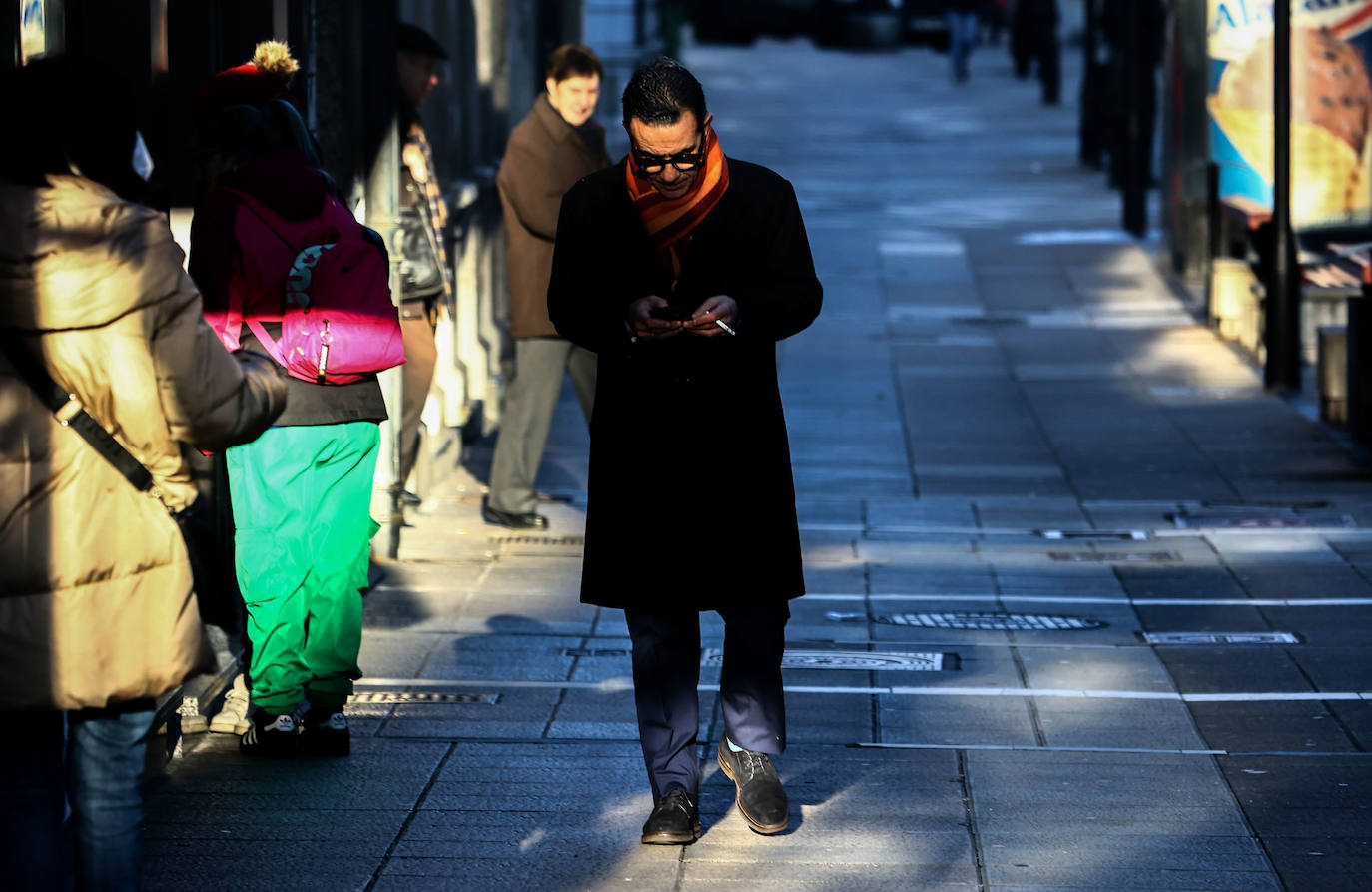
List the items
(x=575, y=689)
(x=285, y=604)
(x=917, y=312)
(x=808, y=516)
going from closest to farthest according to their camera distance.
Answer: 1. (x=285, y=604)
2. (x=575, y=689)
3. (x=808, y=516)
4. (x=917, y=312)

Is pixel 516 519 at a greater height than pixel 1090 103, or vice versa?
pixel 1090 103

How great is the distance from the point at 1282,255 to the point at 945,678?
7.57m

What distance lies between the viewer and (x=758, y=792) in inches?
209

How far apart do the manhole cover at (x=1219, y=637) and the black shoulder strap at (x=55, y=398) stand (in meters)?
4.64

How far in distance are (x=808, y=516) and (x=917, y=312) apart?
24.5 feet

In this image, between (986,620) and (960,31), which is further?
(960,31)

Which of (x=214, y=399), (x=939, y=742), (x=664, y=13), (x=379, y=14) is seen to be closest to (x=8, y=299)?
(x=214, y=399)

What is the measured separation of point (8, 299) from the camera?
12.2 feet

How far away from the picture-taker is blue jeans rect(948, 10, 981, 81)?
40.9 metres

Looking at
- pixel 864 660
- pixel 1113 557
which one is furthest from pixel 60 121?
pixel 1113 557

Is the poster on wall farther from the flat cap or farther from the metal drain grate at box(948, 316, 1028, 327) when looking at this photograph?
the flat cap

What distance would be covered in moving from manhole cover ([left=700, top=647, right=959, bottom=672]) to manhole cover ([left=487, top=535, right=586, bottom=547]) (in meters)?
2.07

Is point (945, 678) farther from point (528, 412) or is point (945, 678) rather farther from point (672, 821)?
point (528, 412)

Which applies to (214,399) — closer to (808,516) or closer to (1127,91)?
(808,516)
